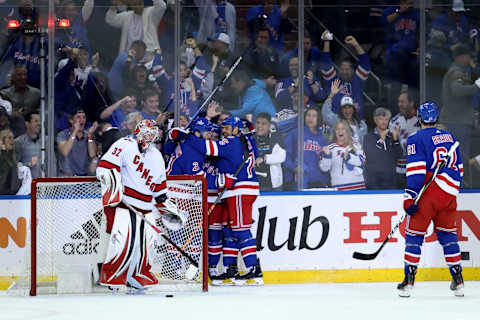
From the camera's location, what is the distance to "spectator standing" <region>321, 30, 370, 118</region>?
8.92 metres

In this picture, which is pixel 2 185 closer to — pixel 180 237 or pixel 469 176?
pixel 180 237

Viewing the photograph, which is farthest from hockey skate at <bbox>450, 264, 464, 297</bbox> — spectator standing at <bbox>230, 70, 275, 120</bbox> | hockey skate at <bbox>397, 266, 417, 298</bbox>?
spectator standing at <bbox>230, 70, 275, 120</bbox>

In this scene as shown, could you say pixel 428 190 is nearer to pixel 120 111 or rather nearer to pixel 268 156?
pixel 268 156

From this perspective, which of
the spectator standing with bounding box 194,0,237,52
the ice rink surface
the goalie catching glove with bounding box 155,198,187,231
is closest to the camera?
the ice rink surface

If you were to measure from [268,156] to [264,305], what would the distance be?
2.79 m

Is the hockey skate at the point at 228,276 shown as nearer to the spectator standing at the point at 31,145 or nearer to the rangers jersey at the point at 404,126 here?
the spectator standing at the point at 31,145

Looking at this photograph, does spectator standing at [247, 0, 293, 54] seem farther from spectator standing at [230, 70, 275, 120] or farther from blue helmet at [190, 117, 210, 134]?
blue helmet at [190, 117, 210, 134]

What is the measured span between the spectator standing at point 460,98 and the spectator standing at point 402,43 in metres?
0.32

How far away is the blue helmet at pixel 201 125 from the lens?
8148 millimetres

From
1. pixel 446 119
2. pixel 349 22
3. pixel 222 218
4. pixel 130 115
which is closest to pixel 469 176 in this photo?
pixel 446 119

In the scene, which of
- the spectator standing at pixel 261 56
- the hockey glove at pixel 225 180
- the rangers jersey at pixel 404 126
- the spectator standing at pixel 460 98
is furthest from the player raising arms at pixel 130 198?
the spectator standing at pixel 460 98

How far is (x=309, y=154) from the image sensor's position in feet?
28.9

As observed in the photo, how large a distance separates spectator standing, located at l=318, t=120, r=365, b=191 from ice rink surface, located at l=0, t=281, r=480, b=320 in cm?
157

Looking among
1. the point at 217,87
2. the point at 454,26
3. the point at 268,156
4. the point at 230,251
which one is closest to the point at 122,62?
the point at 217,87
